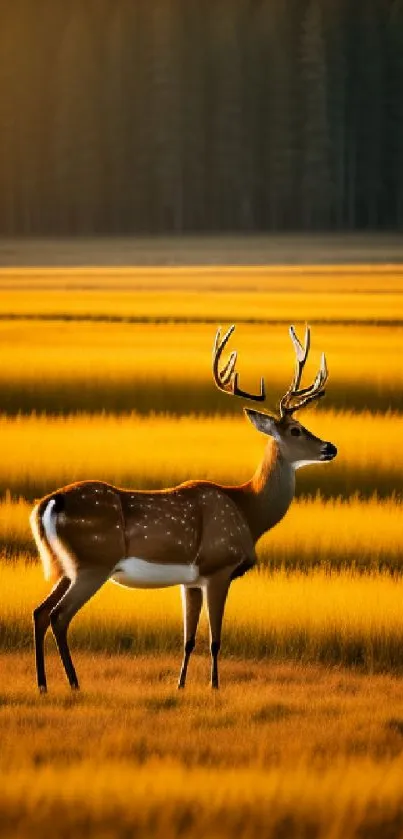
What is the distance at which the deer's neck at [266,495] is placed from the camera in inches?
380

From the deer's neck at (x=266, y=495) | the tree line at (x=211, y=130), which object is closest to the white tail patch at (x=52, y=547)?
the deer's neck at (x=266, y=495)

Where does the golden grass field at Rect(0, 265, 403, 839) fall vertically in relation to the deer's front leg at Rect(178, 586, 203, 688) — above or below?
below

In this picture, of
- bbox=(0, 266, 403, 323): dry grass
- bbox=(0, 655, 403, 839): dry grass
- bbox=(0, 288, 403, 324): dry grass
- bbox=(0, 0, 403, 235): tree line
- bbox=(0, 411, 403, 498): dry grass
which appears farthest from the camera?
bbox=(0, 0, 403, 235): tree line

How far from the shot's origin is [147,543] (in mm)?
8789

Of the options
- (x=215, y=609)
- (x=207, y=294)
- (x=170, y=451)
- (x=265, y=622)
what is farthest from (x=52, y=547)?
(x=207, y=294)

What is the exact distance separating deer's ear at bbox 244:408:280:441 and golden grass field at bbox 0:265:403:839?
125 centimetres

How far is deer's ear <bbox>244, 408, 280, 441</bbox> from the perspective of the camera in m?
9.80

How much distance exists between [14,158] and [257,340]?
89.0m

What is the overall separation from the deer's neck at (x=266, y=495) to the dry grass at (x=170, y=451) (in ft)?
22.3

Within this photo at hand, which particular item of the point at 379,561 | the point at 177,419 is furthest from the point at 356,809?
the point at 177,419

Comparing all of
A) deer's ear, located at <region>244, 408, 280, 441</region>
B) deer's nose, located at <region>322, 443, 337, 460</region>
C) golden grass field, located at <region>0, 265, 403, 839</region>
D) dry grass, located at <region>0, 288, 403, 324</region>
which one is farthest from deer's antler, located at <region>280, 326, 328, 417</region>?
dry grass, located at <region>0, 288, 403, 324</region>

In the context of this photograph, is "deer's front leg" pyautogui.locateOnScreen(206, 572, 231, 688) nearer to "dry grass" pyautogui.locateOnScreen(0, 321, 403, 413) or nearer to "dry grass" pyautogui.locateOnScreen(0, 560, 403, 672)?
"dry grass" pyautogui.locateOnScreen(0, 560, 403, 672)

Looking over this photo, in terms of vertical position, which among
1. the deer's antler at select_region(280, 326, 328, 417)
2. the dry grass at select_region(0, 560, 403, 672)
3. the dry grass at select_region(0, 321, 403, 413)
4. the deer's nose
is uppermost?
the deer's antler at select_region(280, 326, 328, 417)

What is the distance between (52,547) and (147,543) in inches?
17.9
